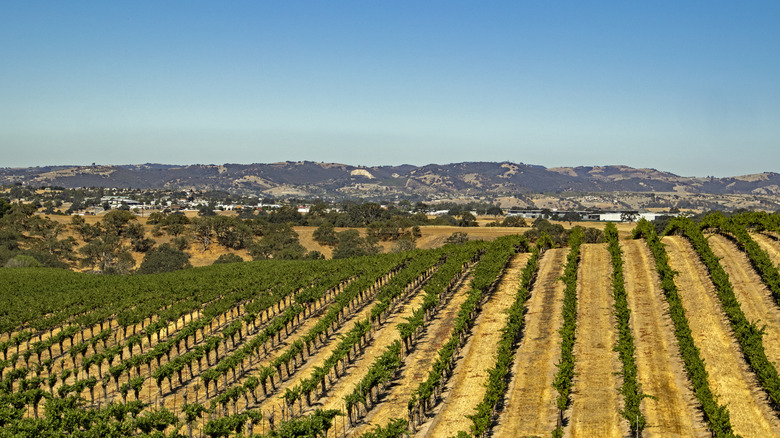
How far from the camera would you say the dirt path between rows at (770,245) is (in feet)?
187

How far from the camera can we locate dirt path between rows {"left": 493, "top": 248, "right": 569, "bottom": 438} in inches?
1260

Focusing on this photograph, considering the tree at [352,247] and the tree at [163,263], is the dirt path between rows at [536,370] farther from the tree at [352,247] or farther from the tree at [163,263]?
the tree at [163,263]

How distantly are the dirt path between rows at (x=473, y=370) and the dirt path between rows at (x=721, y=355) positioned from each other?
1321cm

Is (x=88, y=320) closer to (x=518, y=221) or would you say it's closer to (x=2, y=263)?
(x=2, y=263)

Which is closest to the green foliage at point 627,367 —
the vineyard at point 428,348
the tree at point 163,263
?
the vineyard at point 428,348

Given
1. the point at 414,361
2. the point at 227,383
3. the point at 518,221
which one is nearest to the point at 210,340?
the point at 227,383

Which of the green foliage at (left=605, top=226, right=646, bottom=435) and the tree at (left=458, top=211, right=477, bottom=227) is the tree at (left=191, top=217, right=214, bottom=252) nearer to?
the tree at (left=458, top=211, right=477, bottom=227)

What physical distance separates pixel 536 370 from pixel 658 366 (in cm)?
740

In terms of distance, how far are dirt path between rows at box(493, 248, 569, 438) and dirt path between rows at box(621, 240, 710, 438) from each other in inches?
202

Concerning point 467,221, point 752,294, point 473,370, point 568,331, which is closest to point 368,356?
point 473,370

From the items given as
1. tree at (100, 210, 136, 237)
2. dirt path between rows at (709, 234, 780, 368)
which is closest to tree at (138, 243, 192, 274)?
tree at (100, 210, 136, 237)

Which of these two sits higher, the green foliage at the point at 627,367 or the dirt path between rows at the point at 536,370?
the green foliage at the point at 627,367

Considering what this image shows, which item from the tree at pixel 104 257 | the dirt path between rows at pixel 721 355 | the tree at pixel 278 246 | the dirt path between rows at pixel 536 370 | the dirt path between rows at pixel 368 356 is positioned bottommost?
the tree at pixel 104 257

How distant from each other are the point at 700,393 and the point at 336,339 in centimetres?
2691
